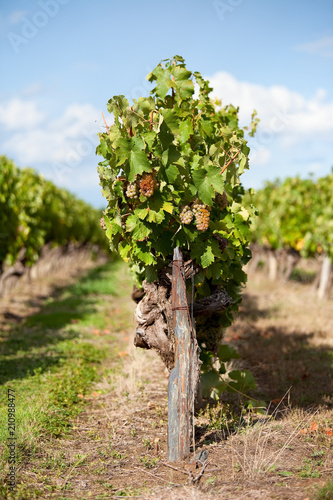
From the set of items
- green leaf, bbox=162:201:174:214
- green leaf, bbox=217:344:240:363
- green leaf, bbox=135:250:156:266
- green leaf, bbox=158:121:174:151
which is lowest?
green leaf, bbox=217:344:240:363

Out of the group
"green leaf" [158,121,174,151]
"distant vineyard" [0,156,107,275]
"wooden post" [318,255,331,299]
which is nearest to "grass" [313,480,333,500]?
"green leaf" [158,121,174,151]

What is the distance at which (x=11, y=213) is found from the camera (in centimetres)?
1279

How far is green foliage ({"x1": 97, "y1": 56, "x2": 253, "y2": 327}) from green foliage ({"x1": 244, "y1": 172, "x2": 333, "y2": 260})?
9728mm

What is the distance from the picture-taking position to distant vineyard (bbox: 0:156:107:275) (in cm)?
1249

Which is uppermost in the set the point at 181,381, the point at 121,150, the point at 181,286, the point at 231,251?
the point at 121,150

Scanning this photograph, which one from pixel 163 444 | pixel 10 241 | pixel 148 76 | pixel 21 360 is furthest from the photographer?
pixel 10 241

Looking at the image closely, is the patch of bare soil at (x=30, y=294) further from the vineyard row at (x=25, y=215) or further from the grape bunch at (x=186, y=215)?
the grape bunch at (x=186, y=215)

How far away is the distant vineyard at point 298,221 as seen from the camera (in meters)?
14.2

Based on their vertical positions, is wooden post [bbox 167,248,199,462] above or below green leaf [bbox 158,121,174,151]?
below

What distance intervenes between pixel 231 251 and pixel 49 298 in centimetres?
1176

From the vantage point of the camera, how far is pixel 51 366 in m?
7.40

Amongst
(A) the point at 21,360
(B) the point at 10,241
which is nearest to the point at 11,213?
(B) the point at 10,241

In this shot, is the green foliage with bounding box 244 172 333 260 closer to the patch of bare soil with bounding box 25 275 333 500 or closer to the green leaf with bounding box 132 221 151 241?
the patch of bare soil with bounding box 25 275 333 500

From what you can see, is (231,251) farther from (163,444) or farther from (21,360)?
(21,360)
